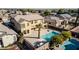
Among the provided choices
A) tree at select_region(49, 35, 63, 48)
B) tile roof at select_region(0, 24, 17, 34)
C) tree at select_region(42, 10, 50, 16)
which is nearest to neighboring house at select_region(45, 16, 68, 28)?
tree at select_region(42, 10, 50, 16)

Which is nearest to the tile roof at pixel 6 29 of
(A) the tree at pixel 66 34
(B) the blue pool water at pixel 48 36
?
(B) the blue pool water at pixel 48 36

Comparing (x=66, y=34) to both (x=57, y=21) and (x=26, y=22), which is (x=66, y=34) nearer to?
(x=57, y=21)

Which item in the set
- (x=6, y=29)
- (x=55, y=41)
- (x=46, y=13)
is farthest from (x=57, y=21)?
(x=6, y=29)

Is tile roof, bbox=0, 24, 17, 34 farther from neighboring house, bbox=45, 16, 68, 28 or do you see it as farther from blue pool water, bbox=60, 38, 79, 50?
blue pool water, bbox=60, 38, 79, 50

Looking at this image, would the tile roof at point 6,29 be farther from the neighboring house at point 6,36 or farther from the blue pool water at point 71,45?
the blue pool water at point 71,45
